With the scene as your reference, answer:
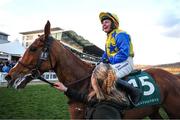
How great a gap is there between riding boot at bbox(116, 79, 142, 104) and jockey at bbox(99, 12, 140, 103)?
11.8 inches

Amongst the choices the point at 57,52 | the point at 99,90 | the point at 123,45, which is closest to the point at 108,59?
the point at 123,45

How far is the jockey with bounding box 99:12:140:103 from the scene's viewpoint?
4613 millimetres

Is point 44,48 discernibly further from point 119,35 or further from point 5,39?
point 5,39

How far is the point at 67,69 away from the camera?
15.3 feet

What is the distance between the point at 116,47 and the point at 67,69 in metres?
0.74

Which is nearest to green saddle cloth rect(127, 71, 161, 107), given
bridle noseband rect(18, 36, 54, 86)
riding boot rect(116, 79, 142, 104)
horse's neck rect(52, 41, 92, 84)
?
riding boot rect(116, 79, 142, 104)

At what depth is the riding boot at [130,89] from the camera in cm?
420

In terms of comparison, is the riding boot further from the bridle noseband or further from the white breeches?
the bridle noseband

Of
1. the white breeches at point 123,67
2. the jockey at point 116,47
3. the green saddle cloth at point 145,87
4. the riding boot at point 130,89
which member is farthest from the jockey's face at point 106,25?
the riding boot at point 130,89

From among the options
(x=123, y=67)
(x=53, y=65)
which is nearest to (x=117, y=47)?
(x=123, y=67)

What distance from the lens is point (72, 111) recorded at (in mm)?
4348

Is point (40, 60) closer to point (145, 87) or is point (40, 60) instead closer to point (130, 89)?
point (130, 89)

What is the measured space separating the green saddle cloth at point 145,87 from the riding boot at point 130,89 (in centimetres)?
33

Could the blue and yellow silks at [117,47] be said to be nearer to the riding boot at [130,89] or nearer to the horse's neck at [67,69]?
the horse's neck at [67,69]
